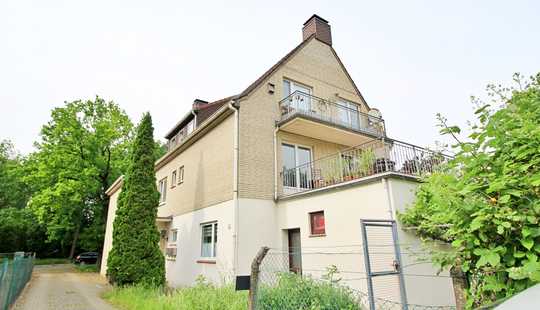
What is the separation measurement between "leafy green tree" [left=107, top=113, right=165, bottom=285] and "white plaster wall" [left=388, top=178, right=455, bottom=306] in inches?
354

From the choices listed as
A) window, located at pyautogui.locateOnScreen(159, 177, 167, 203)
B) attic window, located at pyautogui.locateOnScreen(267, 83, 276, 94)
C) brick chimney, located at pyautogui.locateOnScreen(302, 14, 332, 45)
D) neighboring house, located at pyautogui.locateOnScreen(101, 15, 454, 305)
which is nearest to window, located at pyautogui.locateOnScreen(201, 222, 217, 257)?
neighboring house, located at pyautogui.locateOnScreen(101, 15, 454, 305)

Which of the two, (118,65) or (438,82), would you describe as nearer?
(118,65)

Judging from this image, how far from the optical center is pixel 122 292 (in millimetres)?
9992

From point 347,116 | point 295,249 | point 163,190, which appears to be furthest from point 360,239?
point 163,190

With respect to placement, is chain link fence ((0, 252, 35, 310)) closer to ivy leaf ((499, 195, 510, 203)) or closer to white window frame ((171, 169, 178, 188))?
white window frame ((171, 169, 178, 188))

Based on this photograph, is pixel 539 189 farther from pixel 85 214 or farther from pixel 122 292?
pixel 85 214

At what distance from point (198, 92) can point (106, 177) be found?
502 inches

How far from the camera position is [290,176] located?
11.4 meters

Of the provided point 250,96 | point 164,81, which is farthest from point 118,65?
point 250,96

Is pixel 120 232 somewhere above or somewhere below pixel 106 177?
below

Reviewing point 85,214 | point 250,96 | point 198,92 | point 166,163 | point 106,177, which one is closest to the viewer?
point 250,96

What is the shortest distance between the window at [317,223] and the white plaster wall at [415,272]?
255 centimetres

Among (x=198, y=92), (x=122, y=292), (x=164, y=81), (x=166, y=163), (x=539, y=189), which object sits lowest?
(x=122, y=292)

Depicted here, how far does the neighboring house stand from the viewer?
7.91 m
